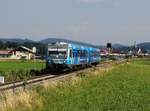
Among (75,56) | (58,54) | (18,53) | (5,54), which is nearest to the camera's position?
(58,54)

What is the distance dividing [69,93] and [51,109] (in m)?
6.17

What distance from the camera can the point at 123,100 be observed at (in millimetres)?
21516

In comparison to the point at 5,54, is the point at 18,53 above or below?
above

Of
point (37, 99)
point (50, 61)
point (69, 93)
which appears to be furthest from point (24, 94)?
point (50, 61)

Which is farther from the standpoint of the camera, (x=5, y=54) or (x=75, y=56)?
(x=5, y=54)

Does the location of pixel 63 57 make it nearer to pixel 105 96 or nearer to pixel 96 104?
pixel 105 96

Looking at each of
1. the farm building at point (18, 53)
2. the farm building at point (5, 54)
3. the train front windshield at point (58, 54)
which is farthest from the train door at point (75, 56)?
the farm building at point (5, 54)

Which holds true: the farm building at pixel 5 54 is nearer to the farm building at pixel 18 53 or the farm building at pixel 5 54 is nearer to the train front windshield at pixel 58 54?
the farm building at pixel 18 53

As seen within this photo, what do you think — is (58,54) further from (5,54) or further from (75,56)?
(5,54)

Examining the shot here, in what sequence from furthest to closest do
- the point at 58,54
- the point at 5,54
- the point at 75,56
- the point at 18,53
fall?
the point at 5,54 < the point at 18,53 < the point at 75,56 < the point at 58,54

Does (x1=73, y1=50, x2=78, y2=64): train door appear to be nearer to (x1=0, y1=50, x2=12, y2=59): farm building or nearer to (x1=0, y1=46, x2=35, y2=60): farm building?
(x1=0, y1=46, x2=35, y2=60): farm building

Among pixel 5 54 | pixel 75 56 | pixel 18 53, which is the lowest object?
pixel 75 56

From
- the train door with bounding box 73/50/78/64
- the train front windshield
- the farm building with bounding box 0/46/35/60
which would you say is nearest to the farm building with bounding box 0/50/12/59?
the farm building with bounding box 0/46/35/60

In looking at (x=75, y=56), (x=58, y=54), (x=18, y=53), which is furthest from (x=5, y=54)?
(x=58, y=54)
